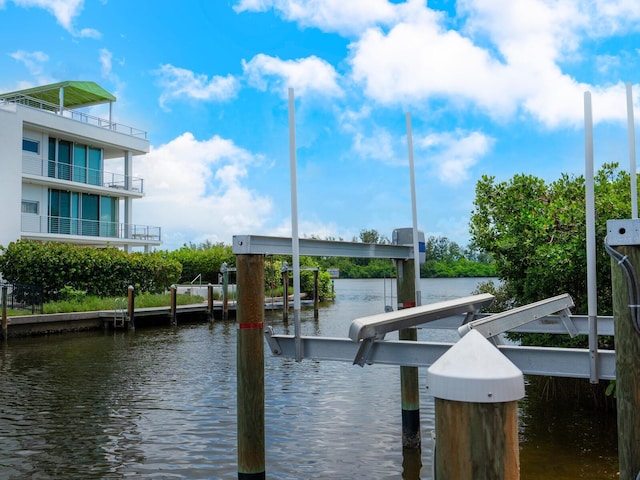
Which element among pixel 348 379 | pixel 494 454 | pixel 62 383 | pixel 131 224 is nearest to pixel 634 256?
pixel 494 454

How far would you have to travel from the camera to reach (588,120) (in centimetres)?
480

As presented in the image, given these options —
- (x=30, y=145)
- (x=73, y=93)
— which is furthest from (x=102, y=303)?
(x=73, y=93)

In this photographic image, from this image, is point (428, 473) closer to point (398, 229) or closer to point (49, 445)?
point (398, 229)

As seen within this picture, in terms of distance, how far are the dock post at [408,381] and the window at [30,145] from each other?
1187 inches

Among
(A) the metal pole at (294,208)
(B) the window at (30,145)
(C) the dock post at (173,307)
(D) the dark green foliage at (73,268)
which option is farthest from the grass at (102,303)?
(A) the metal pole at (294,208)

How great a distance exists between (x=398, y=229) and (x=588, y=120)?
16.7ft

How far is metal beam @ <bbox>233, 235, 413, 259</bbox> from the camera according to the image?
6.05 m

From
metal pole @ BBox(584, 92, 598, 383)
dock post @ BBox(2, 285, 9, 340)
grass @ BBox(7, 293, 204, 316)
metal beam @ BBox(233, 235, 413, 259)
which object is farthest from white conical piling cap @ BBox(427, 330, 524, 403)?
grass @ BBox(7, 293, 204, 316)

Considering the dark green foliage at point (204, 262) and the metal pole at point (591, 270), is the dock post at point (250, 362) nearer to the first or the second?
the metal pole at point (591, 270)

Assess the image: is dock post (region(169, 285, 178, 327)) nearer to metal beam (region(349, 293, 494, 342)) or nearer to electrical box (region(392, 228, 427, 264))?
electrical box (region(392, 228, 427, 264))

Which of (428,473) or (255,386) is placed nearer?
(255,386)

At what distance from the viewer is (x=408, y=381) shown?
28.2 feet

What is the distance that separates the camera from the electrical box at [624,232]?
12.5 ft

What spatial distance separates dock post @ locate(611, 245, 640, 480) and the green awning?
124 ft
